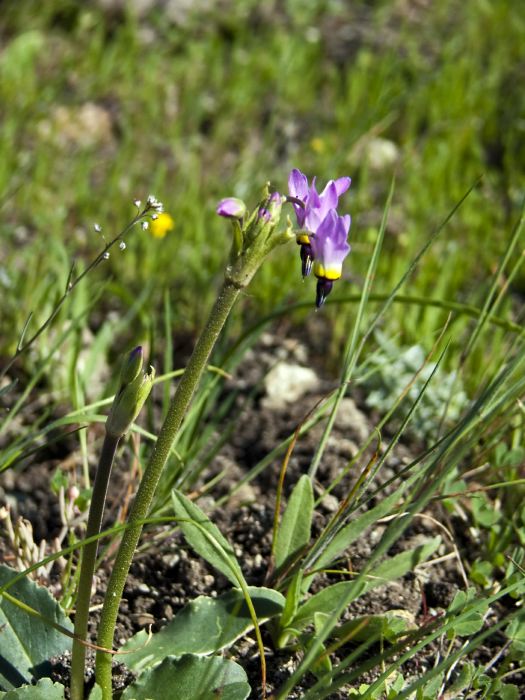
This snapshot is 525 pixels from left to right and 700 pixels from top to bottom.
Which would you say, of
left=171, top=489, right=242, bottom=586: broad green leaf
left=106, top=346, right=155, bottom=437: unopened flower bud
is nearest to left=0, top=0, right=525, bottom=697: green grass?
left=171, top=489, right=242, bottom=586: broad green leaf

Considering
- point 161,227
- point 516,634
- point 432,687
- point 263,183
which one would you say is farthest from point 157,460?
point 263,183

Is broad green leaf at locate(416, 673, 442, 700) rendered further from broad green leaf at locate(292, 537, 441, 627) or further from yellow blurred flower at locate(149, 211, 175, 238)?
yellow blurred flower at locate(149, 211, 175, 238)

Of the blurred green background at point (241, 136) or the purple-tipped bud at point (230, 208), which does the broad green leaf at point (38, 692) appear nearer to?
the purple-tipped bud at point (230, 208)

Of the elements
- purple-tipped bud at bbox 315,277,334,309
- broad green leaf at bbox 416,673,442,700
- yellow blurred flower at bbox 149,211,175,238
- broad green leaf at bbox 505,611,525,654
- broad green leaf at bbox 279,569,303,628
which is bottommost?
broad green leaf at bbox 416,673,442,700

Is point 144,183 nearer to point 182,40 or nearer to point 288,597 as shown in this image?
point 182,40

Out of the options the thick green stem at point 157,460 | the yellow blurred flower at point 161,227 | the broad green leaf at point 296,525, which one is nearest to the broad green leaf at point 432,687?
the broad green leaf at point 296,525
